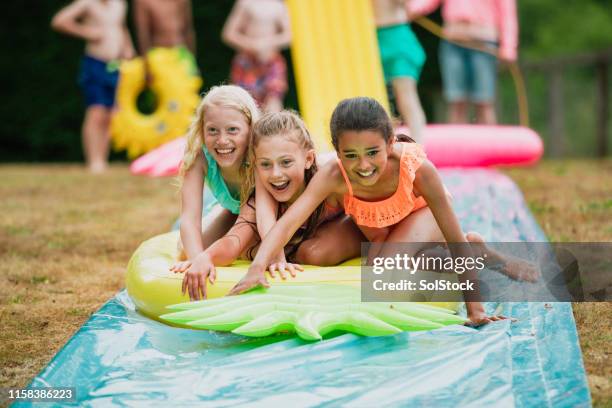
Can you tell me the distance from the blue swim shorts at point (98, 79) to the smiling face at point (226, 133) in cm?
402

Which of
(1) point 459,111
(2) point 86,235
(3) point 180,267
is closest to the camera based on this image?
(3) point 180,267

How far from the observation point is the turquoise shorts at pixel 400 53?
5.17 m

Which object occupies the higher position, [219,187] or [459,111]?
[459,111]

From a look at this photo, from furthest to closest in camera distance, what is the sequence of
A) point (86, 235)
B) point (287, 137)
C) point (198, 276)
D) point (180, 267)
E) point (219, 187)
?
point (86, 235), point (219, 187), point (287, 137), point (180, 267), point (198, 276)

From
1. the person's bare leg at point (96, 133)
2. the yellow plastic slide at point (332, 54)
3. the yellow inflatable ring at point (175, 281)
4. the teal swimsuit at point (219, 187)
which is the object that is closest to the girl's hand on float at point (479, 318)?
the yellow inflatable ring at point (175, 281)

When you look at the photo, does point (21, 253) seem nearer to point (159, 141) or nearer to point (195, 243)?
point (195, 243)

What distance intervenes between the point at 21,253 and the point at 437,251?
1854mm

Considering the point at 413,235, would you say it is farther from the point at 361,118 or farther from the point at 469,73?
the point at 469,73

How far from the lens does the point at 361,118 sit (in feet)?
7.87

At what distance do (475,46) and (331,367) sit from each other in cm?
434

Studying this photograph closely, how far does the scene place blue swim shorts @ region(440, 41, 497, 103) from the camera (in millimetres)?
5957

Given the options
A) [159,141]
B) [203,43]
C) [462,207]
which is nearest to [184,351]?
[462,207]

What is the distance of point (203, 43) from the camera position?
25.9 ft

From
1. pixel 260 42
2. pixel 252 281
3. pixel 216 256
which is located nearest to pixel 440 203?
pixel 252 281
